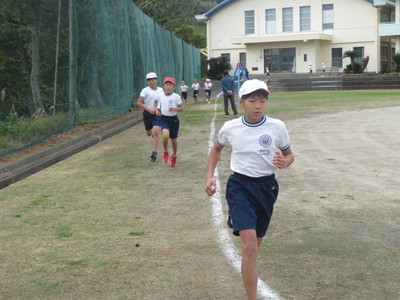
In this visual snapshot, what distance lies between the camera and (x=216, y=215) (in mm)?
7852

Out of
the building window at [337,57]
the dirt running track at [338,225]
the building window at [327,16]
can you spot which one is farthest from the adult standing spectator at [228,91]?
the building window at [327,16]

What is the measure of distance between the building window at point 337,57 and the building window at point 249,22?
8610 mm

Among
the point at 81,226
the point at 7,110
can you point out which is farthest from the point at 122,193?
the point at 7,110

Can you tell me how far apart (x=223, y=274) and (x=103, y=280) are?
102cm

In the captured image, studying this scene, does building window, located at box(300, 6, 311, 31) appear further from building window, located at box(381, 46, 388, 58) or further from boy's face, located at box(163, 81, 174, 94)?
boy's face, located at box(163, 81, 174, 94)

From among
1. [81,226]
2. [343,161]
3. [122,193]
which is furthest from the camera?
[343,161]

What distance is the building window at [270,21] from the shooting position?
211ft

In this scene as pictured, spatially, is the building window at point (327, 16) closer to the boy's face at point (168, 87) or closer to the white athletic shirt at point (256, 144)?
the boy's face at point (168, 87)

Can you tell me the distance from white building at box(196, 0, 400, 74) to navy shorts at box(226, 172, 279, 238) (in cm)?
5534

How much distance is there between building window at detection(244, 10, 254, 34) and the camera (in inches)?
2584

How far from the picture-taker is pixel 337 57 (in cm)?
6266

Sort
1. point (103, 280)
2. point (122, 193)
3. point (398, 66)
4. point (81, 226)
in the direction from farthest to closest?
point (398, 66) < point (122, 193) < point (81, 226) < point (103, 280)

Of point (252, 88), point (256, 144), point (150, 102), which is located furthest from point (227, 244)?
point (150, 102)

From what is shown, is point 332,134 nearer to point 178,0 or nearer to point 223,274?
point 223,274
